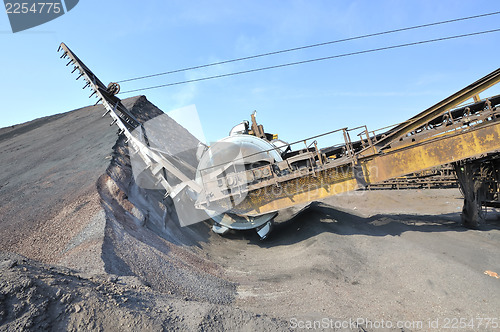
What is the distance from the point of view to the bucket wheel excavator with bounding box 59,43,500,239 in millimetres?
7070

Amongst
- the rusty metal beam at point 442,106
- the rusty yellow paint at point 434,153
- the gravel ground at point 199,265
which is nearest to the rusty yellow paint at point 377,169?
the rusty yellow paint at point 434,153

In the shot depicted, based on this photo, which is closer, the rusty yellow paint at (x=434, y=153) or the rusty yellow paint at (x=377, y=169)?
the rusty yellow paint at (x=434, y=153)

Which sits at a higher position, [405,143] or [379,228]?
[405,143]

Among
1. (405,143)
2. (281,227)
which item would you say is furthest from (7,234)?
(405,143)

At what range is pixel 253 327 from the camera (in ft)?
10.4

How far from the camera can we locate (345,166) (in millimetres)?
7766

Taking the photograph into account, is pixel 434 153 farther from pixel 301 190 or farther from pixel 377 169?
pixel 301 190

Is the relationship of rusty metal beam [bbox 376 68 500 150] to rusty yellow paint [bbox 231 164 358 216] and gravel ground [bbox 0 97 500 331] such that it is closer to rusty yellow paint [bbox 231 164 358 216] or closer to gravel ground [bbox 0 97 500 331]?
rusty yellow paint [bbox 231 164 358 216]

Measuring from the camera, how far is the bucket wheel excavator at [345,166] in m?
7.07

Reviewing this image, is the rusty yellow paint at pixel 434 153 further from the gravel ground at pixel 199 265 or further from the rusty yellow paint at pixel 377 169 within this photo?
the gravel ground at pixel 199 265

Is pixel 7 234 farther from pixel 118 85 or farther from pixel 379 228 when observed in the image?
pixel 379 228

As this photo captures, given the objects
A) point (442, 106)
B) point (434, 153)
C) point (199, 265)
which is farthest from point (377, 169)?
point (199, 265)

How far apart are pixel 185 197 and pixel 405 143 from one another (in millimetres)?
7013

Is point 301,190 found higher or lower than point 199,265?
higher
